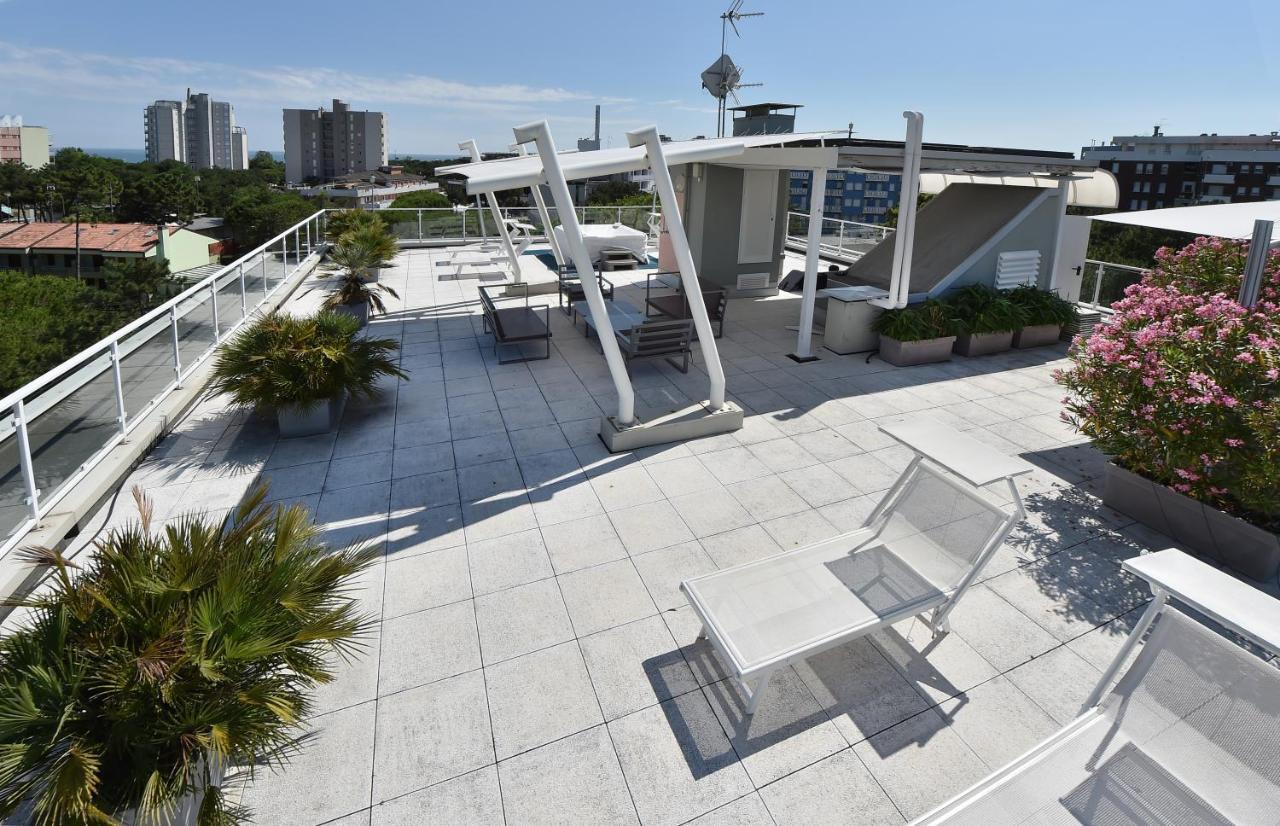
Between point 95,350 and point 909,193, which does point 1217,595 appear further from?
point 95,350

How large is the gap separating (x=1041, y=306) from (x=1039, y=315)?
0.61ft

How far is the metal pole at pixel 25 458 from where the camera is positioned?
4266 mm

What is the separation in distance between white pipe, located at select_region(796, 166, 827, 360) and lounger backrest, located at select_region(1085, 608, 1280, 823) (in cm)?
623

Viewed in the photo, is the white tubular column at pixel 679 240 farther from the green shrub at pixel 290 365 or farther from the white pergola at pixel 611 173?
the green shrub at pixel 290 365

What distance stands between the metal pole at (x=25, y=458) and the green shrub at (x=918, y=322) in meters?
9.02

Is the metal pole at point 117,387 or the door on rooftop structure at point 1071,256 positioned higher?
the door on rooftop structure at point 1071,256

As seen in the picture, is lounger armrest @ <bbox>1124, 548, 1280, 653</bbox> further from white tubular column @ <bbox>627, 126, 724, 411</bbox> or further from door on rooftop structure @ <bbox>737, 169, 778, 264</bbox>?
door on rooftop structure @ <bbox>737, 169, 778, 264</bbox>

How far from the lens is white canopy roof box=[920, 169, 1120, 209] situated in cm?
1021

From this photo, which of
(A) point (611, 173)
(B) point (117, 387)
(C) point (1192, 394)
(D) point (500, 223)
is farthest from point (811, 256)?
(B) point (117, 387)

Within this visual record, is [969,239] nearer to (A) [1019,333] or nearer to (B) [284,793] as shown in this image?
(A) [1019,333]

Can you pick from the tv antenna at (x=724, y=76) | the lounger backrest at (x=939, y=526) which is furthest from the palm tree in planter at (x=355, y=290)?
the tv antenna at (x=724, y=76)

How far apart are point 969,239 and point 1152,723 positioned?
901cm

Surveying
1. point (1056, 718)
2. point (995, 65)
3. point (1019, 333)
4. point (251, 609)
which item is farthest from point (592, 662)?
point (995, 65)

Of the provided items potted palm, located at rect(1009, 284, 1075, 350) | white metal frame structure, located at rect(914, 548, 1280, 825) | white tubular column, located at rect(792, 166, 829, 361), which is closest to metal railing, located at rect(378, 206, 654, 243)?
white tubular column, located at rect(792, 166, 829, 361)
